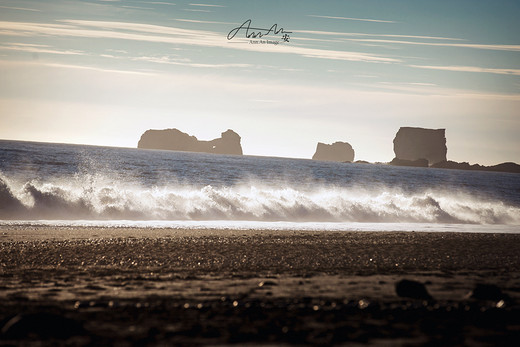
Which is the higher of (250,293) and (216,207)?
(216,207)

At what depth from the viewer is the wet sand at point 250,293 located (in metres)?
6.19

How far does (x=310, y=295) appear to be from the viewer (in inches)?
343

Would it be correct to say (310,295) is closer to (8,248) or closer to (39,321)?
(39,321)

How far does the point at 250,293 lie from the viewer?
8.84 metres

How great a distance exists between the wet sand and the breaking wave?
1081 cm

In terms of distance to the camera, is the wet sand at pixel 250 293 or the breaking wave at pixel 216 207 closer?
the wet sand at pixel 250 293

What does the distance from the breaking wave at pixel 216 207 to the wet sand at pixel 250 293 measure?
10808 mm

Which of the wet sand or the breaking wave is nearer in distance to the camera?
the wet sand

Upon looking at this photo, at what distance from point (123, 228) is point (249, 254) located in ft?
31.6

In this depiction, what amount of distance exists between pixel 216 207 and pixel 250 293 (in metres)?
21.7

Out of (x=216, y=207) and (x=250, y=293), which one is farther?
(x=216, y=207)

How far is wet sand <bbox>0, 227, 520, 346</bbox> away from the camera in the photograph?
6.19 meters

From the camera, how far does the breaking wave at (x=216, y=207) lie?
2725 centimetres

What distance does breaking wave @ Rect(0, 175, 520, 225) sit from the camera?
27250 mm
